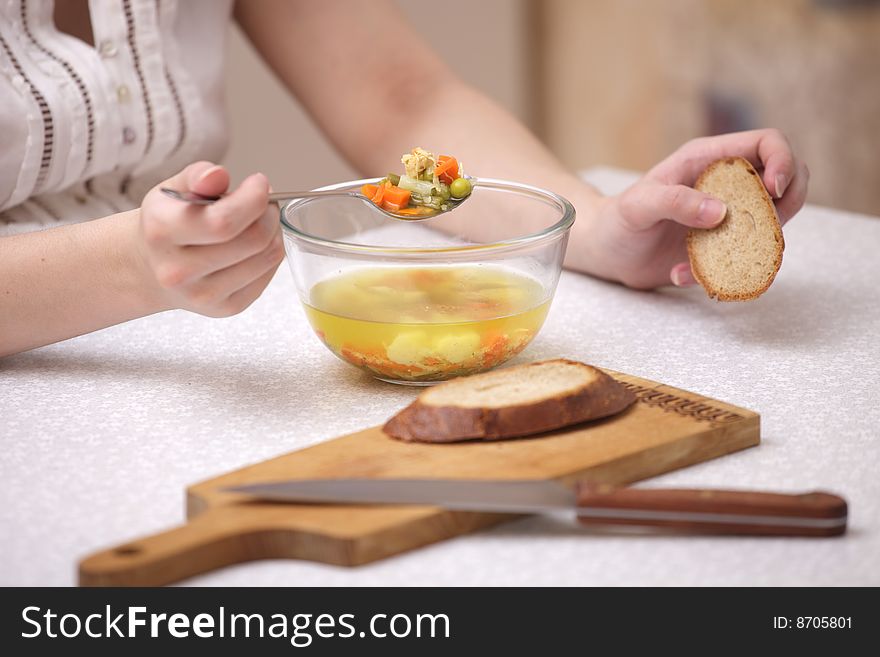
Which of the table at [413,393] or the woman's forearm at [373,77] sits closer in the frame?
the table at [413,393]

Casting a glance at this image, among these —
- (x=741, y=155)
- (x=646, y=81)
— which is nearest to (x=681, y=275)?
(x=741, y=155)

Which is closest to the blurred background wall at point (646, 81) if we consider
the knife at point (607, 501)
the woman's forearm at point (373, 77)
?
the woman's forearm at point (373, 77)

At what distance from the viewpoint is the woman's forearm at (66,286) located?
987 millimetres

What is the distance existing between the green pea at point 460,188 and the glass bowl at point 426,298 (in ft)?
0.28

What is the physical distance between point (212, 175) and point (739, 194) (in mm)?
556

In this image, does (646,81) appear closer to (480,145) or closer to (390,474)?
(480,145)

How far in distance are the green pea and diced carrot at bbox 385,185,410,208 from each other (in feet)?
0.15

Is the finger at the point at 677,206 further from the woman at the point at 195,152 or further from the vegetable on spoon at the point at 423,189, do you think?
the vegetable on spoon at the point at 423,189

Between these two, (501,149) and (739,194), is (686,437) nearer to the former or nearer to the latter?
→ (739,194)

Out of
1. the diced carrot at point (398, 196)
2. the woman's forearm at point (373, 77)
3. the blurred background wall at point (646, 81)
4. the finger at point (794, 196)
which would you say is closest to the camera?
the diced carrot at point (398, 196)

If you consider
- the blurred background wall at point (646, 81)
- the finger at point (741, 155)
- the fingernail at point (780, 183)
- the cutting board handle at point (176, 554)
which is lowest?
the cutting board handle at point (176, 554)

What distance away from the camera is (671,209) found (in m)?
1.13

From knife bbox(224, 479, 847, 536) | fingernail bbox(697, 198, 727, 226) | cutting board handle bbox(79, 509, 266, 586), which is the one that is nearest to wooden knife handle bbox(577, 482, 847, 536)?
knife bbox(224, 479, 847, 536)
